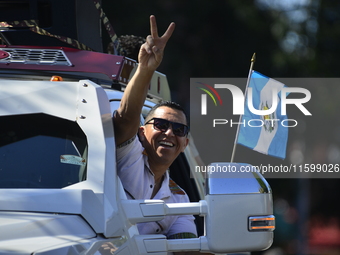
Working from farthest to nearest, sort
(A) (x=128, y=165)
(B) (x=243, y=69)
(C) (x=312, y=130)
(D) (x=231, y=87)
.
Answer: (C) (x=312, y=130), (B) (x=243, y=69), (D) (x=231, y=87), (A) (x=128, y=165)

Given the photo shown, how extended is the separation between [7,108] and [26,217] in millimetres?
638

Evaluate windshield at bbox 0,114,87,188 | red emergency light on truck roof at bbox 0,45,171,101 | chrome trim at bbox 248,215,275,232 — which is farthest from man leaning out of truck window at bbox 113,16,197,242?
chrome trim at bbox 248,215,275,232

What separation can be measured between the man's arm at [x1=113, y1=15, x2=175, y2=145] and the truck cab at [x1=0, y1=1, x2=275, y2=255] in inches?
4.3

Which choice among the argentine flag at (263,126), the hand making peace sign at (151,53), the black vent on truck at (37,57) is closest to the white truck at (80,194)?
the hand making peace sign at (151,53)

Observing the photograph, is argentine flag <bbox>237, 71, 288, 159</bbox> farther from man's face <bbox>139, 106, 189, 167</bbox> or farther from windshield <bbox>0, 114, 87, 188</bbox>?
windshield <bbox>0, 114, 87, 188</bbox>

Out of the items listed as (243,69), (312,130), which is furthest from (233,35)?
(312,130)

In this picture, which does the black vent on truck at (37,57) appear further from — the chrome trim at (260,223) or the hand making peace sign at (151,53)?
the chrome trim at (260,223)

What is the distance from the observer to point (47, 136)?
2.69 metres

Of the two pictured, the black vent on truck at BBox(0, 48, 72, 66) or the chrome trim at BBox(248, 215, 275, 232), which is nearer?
the chrome trim at BBox(248, 215, 275, 232)

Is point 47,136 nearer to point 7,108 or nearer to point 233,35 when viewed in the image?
point 7,108

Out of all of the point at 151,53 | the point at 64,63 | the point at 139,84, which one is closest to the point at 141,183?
the point at 139,84

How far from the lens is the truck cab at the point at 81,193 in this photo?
7.28 ft

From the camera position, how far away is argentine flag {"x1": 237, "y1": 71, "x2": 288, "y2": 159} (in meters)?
3.96

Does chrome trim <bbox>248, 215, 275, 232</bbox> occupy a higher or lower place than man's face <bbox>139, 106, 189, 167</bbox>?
lower
